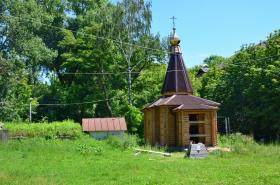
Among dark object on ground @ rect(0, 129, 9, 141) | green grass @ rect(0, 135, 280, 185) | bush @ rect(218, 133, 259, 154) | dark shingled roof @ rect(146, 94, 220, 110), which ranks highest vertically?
dark shingled roof @ rect(146, 94, 220, 110)

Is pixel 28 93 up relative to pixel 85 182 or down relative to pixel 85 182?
up

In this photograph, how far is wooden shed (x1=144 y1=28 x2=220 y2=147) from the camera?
26.3 m

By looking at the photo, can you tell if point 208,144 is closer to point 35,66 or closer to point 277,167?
point 277,167

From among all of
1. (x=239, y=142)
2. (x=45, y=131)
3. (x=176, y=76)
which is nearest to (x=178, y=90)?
(x=176, y=76)

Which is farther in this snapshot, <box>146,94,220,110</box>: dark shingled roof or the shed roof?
the shed roof

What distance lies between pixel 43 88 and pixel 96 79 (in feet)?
23.7

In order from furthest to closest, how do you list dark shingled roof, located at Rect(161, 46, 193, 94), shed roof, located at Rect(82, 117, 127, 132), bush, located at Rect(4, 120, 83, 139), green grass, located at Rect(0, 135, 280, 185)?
shed roof, located at Rect(82, 117, 127, 132), bush, located at Rect(4, 120, 83, 139), dark shingled roof, located at Rect(161, 46, 193, 94), green grass, located at Rect(0, 135, 280, 185)

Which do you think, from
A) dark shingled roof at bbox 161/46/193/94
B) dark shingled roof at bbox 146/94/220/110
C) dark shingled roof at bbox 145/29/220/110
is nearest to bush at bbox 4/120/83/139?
dark shingled roof at bbox 145/29/220/110

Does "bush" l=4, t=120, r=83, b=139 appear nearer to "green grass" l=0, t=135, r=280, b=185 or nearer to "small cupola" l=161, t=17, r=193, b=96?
"green grass" l=0, t=135, r=280, b=185

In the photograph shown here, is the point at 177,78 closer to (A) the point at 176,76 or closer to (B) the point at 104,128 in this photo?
(A) the point at 176,76

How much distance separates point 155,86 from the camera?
42406mm

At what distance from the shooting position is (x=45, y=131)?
29.5 meters

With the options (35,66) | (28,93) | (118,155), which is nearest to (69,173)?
(118,155)

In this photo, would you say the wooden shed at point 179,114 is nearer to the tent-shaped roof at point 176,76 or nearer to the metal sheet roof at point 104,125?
the tent-shaped roof at point 176,76
